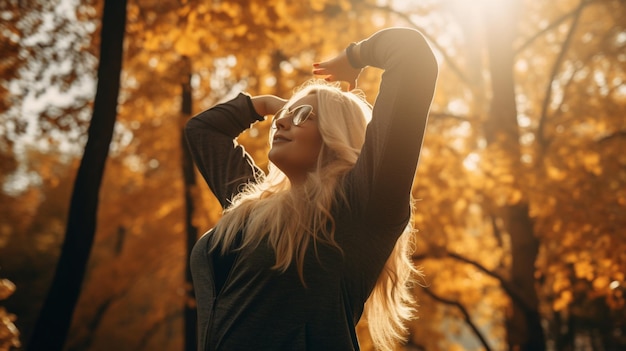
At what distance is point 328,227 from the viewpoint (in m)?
1.86

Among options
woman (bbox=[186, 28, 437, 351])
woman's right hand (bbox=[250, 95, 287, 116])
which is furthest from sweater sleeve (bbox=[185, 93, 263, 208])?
woman (bbox=[186, 28, 437, 351])

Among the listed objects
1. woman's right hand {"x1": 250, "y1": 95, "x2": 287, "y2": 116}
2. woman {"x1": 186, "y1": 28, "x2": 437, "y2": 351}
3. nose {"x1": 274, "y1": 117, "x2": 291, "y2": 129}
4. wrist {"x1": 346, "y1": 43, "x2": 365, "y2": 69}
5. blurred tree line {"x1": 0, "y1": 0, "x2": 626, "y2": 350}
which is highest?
blurred tree line {"x1": 0, "y1": 0, "x2": 626, "y2": 350}

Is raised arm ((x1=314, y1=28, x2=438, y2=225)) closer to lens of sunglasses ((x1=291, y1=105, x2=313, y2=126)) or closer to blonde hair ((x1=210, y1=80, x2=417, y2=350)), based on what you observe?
blonde hair ((x1=210, y1=80, x2=417, y2=350))

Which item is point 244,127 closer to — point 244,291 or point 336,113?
point 336,113

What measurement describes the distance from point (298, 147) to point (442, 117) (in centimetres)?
728

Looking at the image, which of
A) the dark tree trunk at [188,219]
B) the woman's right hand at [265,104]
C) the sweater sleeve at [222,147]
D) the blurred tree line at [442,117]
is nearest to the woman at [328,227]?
the sweater sleeve at [222,147]

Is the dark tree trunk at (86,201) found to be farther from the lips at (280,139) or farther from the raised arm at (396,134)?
the raised arm at (396,134)

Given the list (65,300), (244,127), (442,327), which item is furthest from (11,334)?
(442,327)

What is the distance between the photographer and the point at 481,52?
10.1 metres

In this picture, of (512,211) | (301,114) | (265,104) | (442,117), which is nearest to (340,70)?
(301,114)

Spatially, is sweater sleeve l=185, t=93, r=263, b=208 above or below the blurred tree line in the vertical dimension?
below

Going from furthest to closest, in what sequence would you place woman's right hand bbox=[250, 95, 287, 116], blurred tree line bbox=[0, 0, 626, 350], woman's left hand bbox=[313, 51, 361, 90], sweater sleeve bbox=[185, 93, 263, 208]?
1. blurred tree line bbox=[0, 0, 626, 350]
2. woman's right hand bbox=[250, 95, 287, 116]
3. sweater sleeve bbox=[185, 93, 263, 208]
4. woman's left hand bbox=[313, 51, 361, 90]

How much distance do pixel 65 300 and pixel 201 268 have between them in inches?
112

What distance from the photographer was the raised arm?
1.71 meters
